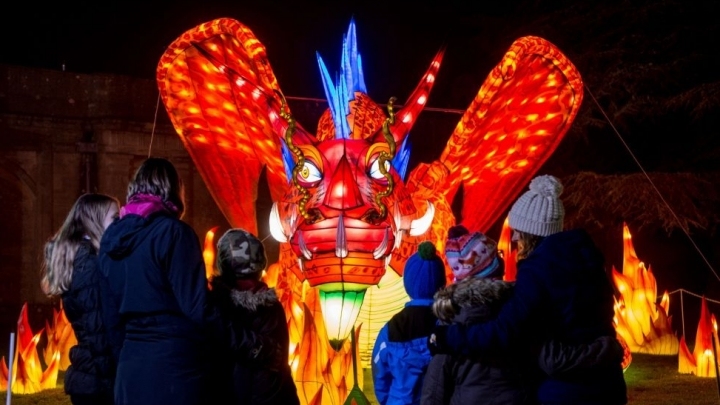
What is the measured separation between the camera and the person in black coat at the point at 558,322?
3891 mm

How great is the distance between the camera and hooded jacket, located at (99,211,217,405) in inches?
157

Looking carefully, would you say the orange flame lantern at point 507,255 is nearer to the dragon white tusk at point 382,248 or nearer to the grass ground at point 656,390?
the grass ground at point 656,390

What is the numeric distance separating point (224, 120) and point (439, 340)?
23.7ft

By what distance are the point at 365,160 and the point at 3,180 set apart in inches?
500

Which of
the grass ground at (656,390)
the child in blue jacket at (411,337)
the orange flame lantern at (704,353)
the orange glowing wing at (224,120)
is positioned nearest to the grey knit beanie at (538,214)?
the child in blue jacket at (411,337)

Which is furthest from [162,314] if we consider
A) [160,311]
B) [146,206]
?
[146,206]

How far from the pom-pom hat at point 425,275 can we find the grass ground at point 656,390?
4.17m

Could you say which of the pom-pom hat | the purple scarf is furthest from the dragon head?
the purple scarf

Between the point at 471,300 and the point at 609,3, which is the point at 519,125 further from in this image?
the point at 609,3

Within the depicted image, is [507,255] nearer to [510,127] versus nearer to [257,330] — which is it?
[510,127]

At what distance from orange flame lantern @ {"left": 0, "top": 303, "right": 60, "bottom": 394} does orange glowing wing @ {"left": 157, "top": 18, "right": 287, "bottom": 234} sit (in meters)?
2.43

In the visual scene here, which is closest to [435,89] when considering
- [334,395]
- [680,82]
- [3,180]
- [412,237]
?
[680,82]

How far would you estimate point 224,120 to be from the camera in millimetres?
10836

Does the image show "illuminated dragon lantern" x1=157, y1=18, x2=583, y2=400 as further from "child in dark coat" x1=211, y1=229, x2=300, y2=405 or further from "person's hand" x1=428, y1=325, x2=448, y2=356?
"person's hand" x1=428, y1=325, x2=448, y2=356
